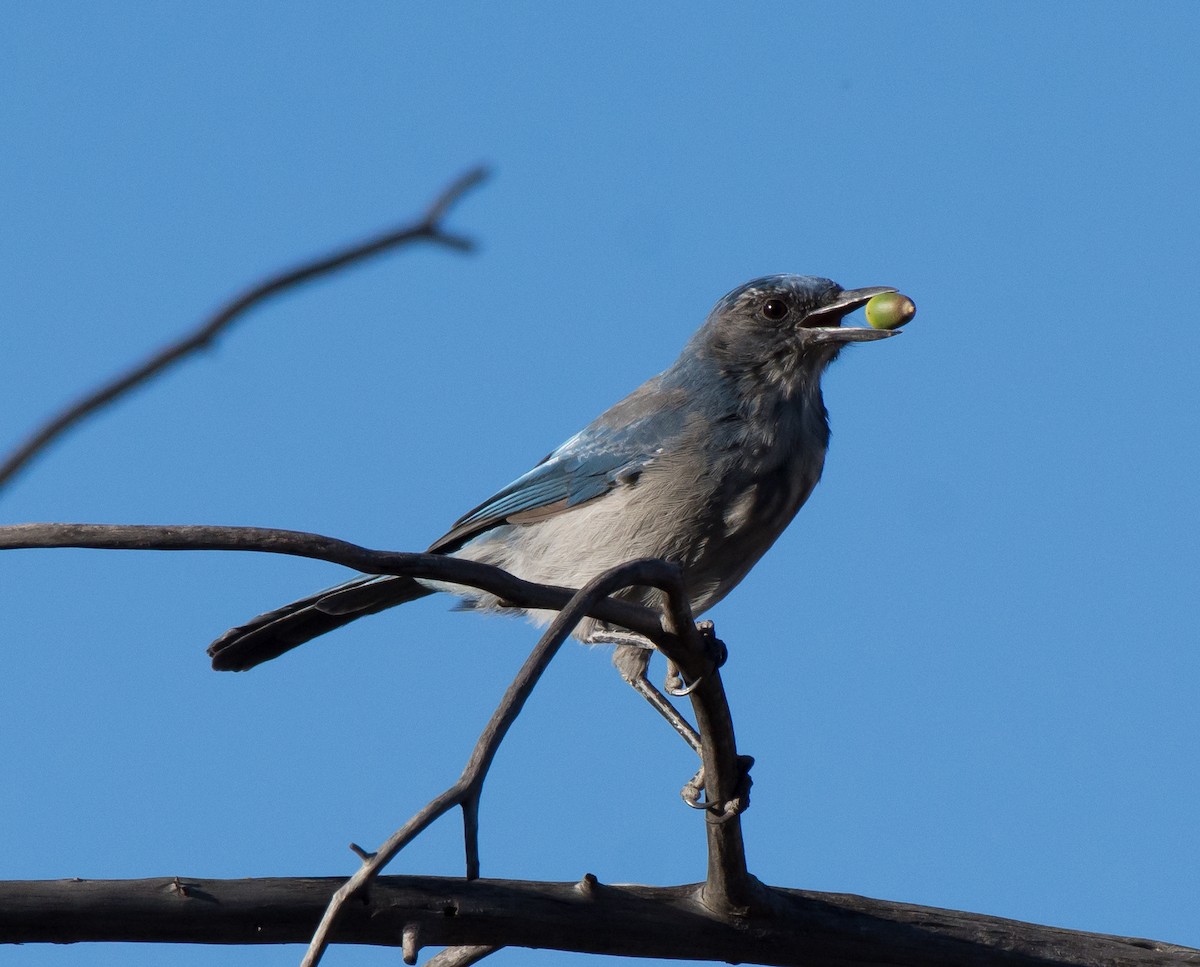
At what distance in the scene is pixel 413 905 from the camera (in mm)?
3955

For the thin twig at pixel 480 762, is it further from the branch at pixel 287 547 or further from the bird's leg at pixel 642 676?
the bird's leg at pixel 642 676

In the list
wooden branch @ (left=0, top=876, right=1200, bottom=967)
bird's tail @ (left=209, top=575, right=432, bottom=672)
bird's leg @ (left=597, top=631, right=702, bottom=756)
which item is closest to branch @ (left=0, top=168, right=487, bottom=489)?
wooden branch @ (left=0, top=876, right=1200, bottom=967)

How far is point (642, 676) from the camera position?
6.34 meters

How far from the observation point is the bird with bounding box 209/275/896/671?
6.29 m

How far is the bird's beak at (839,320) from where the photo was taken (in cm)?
661

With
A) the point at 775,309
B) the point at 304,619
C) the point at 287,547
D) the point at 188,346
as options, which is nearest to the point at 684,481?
the point at 775,309

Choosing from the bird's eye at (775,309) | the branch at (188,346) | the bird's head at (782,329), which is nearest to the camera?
the branch at (188,346)

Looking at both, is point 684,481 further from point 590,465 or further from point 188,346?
point 188,346

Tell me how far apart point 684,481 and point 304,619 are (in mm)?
1876

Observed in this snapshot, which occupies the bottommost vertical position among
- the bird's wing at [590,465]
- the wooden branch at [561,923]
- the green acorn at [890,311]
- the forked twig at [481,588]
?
the wooden branch at [561,923]

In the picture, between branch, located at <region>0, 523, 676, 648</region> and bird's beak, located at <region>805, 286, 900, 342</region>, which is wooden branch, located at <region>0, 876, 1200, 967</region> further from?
bird's beak, located at <region>805, 286, 900, 342</region>

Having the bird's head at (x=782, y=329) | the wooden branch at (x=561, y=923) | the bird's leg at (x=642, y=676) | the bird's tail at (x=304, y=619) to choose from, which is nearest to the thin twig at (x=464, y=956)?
the wooden branch at (x=561, y=923)

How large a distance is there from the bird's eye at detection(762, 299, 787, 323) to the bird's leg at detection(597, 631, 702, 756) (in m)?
1.65

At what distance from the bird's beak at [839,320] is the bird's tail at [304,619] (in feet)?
6.87
